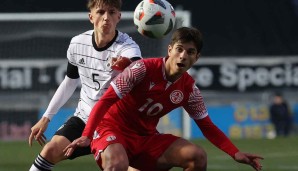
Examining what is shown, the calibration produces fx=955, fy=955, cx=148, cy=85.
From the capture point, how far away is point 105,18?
27.1ft

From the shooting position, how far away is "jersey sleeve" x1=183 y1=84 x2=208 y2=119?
7.99 metres

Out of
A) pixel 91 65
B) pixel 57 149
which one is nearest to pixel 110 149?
pixel 57 149

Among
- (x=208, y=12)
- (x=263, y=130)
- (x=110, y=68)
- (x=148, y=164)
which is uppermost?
(x=110, y=68)

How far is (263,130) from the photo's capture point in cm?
2125

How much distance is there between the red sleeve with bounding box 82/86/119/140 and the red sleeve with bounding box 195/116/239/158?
0.91 meters

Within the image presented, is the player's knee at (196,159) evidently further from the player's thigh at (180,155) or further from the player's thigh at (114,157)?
the player's thigh at (114,157)

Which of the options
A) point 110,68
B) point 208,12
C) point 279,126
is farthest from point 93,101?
point 208,12

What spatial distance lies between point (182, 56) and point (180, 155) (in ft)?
2.72

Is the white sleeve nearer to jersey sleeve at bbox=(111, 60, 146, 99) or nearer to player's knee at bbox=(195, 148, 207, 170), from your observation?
jersey sleeve at bbox=(111, 60, 146, 99)

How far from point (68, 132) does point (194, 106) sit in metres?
1.13

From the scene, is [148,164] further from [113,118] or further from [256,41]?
[256,41]

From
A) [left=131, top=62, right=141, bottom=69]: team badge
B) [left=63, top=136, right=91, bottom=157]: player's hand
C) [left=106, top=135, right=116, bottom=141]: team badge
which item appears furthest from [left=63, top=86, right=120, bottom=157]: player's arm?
[left=106, top=135, right=116, bottom=141]: team badge

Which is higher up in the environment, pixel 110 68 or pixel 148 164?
pixel 110 68

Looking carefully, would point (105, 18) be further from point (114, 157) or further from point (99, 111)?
point (114, 157)
